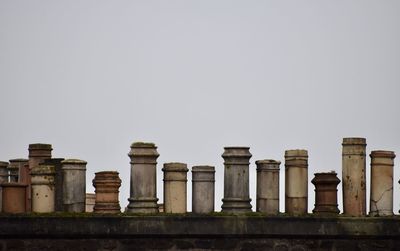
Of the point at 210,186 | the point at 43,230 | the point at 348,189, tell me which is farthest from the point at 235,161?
the point at 43,230

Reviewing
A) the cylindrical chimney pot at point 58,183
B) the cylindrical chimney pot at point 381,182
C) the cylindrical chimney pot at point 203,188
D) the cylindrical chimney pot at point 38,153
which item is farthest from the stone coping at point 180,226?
the cylindrical chimney pot at point 38,153

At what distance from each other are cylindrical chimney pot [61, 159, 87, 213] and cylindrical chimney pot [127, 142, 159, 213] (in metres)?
0.67

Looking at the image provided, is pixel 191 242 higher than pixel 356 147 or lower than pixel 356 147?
lower

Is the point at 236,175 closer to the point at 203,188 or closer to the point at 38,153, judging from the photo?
the point at 203,188

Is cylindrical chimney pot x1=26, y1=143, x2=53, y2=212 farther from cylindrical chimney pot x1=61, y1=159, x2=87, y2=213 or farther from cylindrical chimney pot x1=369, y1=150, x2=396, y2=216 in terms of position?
cylindrical chimney pot x1=369, y1=150, x2=396, y2=216

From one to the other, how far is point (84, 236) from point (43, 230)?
518 millimetres

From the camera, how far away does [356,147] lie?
1753 centimetres

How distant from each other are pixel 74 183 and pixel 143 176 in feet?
3.05

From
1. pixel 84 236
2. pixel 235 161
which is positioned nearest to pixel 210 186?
pixel 235 161

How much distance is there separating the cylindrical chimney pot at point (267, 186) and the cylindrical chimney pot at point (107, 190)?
1846 mm

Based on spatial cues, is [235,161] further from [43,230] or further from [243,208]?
[43,230]

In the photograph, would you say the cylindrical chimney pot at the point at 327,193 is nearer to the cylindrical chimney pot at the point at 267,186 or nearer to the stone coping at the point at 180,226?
the stone coping at the point at 180,226

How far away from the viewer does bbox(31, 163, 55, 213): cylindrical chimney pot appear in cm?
1727

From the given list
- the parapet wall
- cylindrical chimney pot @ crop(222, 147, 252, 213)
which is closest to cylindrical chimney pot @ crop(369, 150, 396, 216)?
the parapet wall
